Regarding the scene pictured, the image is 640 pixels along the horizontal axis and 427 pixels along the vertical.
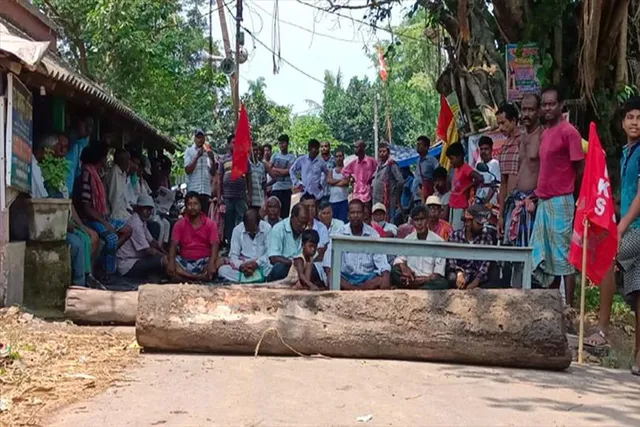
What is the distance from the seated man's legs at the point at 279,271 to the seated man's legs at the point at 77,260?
1.94m

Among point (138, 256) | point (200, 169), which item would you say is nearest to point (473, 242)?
point (138, 256)

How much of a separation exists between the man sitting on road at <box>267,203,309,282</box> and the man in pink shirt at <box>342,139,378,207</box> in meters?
4.07

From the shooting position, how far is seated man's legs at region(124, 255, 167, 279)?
8.83 m

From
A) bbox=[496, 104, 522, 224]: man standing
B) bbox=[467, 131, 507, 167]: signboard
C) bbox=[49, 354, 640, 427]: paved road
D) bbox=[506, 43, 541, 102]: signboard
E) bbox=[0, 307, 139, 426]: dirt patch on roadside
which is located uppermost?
bbox=[506, 43, 541, 102]: signboard

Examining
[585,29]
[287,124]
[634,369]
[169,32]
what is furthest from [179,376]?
[287,124]

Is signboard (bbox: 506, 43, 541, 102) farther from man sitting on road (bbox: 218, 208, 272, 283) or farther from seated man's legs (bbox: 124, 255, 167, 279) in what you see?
seated man's legs (bbox: 124, 255, 167, 279)

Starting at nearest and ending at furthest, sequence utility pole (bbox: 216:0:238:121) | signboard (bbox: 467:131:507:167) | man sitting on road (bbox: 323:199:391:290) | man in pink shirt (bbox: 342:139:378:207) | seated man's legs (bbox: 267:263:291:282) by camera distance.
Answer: man sitting on road (bbox: 323:199:391:290), seated man's legs (bbox: 267:263:291:282), signboard (bbox: 467:131:507:167), man in pink shirt (bbox: 342:139:378:207), utility pole (bbox: 216:0:238:121)

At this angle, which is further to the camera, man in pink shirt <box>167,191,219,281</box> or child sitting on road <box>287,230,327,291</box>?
man in pink shirt <box>167,191,219,281</box>

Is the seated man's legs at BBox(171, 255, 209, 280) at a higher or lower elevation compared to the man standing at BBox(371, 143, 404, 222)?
lower

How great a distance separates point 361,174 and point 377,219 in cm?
340

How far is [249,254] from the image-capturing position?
28.3 feet

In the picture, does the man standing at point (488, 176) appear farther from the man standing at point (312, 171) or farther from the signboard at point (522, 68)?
the man standing at point (312, 171)

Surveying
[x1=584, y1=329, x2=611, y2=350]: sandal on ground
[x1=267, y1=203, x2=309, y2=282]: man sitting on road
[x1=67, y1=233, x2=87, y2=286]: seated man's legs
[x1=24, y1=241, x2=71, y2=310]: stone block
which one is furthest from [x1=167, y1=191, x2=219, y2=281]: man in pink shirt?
[x1=584, y1=329, x2=611, y2=350]: sandal on ground

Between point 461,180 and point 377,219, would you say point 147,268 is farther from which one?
point 461,180
